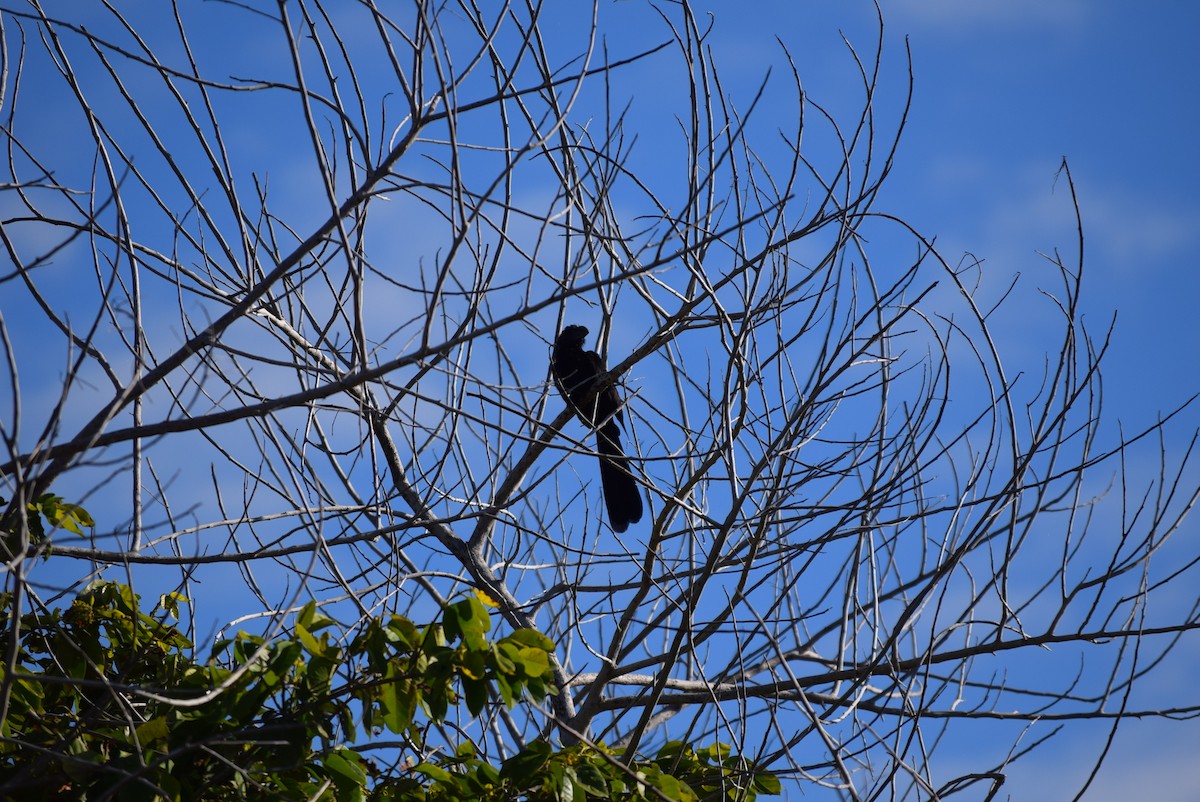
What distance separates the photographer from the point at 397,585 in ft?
9.15

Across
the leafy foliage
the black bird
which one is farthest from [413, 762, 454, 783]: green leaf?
the black bird

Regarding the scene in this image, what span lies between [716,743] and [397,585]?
94cm

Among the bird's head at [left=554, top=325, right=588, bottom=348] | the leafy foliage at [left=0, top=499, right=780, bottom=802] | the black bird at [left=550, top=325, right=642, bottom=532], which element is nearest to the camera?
the leafy foliage at [left=0, top=499, right=780, bottom=802]

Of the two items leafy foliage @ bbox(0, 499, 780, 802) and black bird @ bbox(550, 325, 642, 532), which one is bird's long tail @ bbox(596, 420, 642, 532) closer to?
black bird @ bbox(550, 325, 642, 532)

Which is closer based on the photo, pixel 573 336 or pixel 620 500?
pixel 620 500

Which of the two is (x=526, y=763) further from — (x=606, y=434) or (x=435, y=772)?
(x=606, y=434)

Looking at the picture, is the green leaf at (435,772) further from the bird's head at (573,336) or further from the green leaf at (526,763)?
the bird's head at (573,336)

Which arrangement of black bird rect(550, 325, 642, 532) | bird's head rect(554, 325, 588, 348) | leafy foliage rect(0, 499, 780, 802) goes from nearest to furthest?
leafy foliage rect(0, 499, 780, 802) < black bird rect(550, 325, 642, 532) < bird's head rect(554, 325, 588, 348)

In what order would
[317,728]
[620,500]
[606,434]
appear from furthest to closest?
[606,434], [620,500], [317,728]

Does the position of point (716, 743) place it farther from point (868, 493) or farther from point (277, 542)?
point (277, 542)

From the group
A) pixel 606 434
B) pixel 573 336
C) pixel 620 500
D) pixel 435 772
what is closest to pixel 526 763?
pixel 435 772

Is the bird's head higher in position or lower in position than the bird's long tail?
higher

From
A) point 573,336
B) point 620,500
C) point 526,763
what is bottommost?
point 526,763

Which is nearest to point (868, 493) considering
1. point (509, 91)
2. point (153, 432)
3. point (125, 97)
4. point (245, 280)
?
point (509, 91)
